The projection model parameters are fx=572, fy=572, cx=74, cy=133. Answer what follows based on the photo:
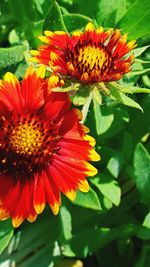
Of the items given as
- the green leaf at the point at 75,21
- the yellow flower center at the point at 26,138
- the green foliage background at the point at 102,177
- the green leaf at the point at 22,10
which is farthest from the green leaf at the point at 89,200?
the green leaf at the point at 22,10

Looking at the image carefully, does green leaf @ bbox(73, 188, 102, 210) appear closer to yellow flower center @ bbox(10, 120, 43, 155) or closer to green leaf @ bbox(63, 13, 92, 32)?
yellow flower center @ bbox(10, 120, 43, 155)

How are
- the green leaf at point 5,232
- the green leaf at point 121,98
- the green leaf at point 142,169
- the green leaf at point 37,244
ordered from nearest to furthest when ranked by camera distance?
the green leaf at point 121,98 < the green leaf at point 5,232 < the green leaf at point 142,169 < the green leaf at point 37,244

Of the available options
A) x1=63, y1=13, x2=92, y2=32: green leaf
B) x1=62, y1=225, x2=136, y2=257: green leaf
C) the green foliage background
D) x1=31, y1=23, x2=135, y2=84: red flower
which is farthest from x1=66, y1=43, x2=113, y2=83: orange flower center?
x1=62, y1=225, x2=136, y2=257: green leaf

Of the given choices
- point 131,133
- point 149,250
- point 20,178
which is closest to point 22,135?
point 20,178

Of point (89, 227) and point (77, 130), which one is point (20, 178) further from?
point (89, 227)

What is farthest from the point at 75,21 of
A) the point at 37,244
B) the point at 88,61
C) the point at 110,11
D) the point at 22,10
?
the point at 37,244

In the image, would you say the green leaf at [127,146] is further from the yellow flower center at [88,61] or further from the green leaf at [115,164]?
the yellow flower center at [88,61]
